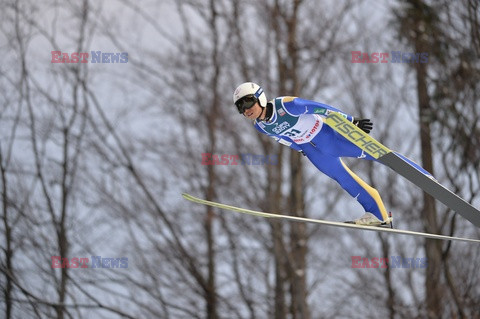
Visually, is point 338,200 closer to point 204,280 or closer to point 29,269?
point 204,280

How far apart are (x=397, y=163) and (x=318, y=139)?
0.72 metres

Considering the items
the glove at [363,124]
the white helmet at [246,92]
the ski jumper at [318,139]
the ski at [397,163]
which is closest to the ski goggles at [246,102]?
the white helmet at [246,92]

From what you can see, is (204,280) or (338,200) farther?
(338,200)

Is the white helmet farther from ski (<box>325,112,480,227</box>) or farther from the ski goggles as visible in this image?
ski (<box>325,112,480,227</box>)

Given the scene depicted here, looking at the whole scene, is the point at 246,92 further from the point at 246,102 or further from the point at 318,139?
the point at 318,139

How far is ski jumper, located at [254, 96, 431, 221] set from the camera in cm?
524

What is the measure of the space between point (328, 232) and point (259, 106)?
1329 cm

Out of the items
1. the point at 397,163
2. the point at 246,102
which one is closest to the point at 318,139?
the point at 397,163

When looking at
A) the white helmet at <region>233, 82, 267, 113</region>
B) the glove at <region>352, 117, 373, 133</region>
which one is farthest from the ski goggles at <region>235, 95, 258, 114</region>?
the glove at <region>352, 117, 373, 133</region>

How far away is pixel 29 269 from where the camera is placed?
38.1 feet

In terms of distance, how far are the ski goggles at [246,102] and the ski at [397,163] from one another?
2.16ft

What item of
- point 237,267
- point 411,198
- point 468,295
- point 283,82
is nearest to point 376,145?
point 283,82

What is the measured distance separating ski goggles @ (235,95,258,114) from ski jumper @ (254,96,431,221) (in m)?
0.25

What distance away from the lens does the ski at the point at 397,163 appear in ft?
17.4
